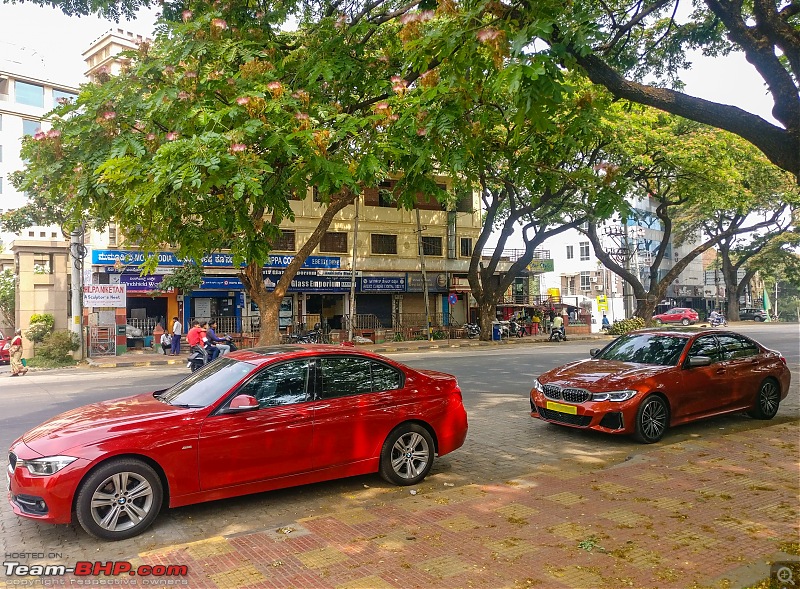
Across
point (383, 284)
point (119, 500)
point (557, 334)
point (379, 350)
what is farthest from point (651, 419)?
point (557, 334)

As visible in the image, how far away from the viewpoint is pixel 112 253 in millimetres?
26031

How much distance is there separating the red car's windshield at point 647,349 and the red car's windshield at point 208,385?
557 cm

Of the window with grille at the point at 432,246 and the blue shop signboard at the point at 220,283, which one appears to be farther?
the window with grille at the point at 432,246

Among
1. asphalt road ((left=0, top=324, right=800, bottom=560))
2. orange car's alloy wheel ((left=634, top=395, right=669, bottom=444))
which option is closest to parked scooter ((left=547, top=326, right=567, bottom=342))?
asphalt road ((left=0, top=324, right=800, bottom=560))

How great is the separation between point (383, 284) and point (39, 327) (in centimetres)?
1645

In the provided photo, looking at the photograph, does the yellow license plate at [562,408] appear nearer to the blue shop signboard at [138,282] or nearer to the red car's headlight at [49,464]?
the red car's headlight at [49,464]

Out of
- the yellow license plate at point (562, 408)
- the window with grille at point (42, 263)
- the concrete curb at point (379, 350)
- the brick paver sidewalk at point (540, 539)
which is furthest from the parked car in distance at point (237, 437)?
the window with grille at point (42, 263)

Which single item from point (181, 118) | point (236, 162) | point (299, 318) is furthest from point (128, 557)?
point (299, 318)

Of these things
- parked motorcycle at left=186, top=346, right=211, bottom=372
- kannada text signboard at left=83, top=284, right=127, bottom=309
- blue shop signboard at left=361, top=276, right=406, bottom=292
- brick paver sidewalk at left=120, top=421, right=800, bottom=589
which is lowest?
brick paver sidewalk at left=120, top=421, right=800, bottom=589

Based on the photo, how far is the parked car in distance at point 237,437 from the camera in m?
4.52

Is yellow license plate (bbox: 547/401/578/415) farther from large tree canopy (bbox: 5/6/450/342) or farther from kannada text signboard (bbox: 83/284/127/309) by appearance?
kannada text signboard (bbox: 83/284/127/309)

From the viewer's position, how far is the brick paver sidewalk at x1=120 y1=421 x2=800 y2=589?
12.8 feet

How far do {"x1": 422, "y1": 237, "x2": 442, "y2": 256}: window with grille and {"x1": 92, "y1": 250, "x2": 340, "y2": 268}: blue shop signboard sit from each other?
18.4 feet

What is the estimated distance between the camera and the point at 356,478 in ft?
20.4
